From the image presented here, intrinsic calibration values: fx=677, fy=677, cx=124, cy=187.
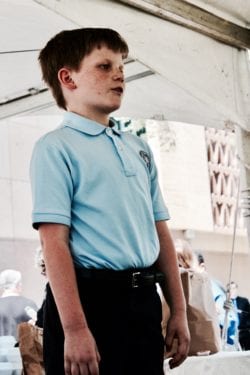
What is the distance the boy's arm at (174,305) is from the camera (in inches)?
61.5

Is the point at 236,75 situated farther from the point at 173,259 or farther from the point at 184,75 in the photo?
the point at 173,259


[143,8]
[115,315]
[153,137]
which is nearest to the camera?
[115,315]

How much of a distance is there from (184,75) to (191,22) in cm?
24

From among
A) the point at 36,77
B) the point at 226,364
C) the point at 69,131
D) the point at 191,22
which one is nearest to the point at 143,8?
the point at 191,22

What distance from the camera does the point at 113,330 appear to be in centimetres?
140

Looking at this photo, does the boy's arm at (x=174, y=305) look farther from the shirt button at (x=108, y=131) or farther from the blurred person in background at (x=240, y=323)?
the blurred person in background at (x=240, y=323)

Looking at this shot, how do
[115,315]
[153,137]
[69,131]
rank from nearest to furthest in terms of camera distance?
[115,315] < [69,131] < [153,137]

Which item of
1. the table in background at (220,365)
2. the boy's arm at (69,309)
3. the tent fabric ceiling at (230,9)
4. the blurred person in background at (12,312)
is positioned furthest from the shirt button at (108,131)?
the blurred person in background at (12,312)

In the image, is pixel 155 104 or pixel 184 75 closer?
pixel 184 75

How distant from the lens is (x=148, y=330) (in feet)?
4.69

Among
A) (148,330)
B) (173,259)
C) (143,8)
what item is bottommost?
(148,330)

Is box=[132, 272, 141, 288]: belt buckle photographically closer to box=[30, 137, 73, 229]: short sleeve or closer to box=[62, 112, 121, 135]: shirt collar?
box=[30, 137, 73, 229]: short sleeve

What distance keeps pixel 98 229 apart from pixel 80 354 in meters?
0.27

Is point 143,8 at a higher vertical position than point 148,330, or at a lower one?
higher
